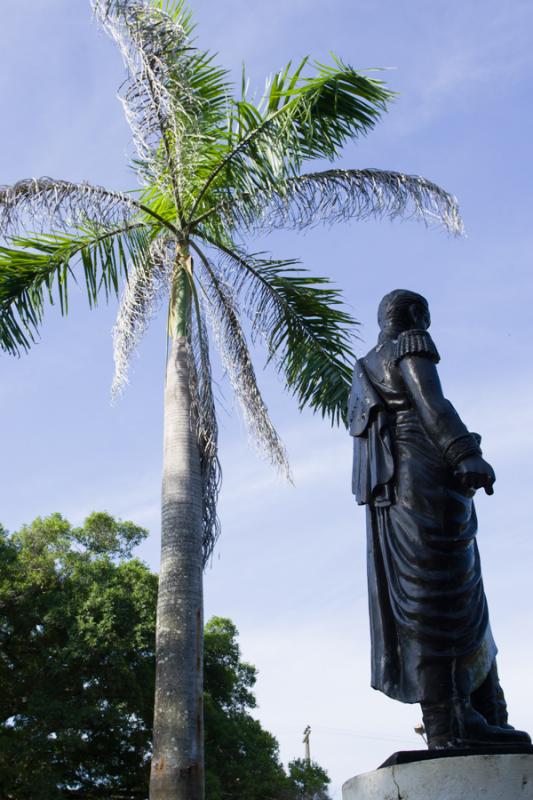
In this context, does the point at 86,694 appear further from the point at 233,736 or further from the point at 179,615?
the point at 179,615

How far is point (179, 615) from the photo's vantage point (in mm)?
9250

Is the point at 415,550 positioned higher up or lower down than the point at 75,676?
lower down

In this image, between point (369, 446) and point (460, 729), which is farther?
point (369, 446)

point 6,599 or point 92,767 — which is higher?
point 6,599

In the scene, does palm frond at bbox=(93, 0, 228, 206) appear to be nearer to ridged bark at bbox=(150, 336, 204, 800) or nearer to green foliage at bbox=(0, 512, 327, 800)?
ridged bark at bbox=(150, 336, 204, 800)

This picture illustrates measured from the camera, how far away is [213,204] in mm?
11477

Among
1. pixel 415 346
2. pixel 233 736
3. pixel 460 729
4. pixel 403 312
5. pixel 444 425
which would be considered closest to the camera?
pixel 460 729

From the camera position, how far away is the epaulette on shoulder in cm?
416

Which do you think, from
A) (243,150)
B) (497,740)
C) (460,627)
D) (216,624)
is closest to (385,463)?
(460,627)

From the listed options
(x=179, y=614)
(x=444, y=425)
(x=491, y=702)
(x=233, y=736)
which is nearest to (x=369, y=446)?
(x=444, y=425)

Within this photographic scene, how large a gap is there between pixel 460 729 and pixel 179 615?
5.98 metres

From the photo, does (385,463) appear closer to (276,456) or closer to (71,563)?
(276,456)

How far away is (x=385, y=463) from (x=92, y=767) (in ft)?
47.7

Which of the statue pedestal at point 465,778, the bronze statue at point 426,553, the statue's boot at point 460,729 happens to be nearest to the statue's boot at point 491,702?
the bronze statue at point 426,553
